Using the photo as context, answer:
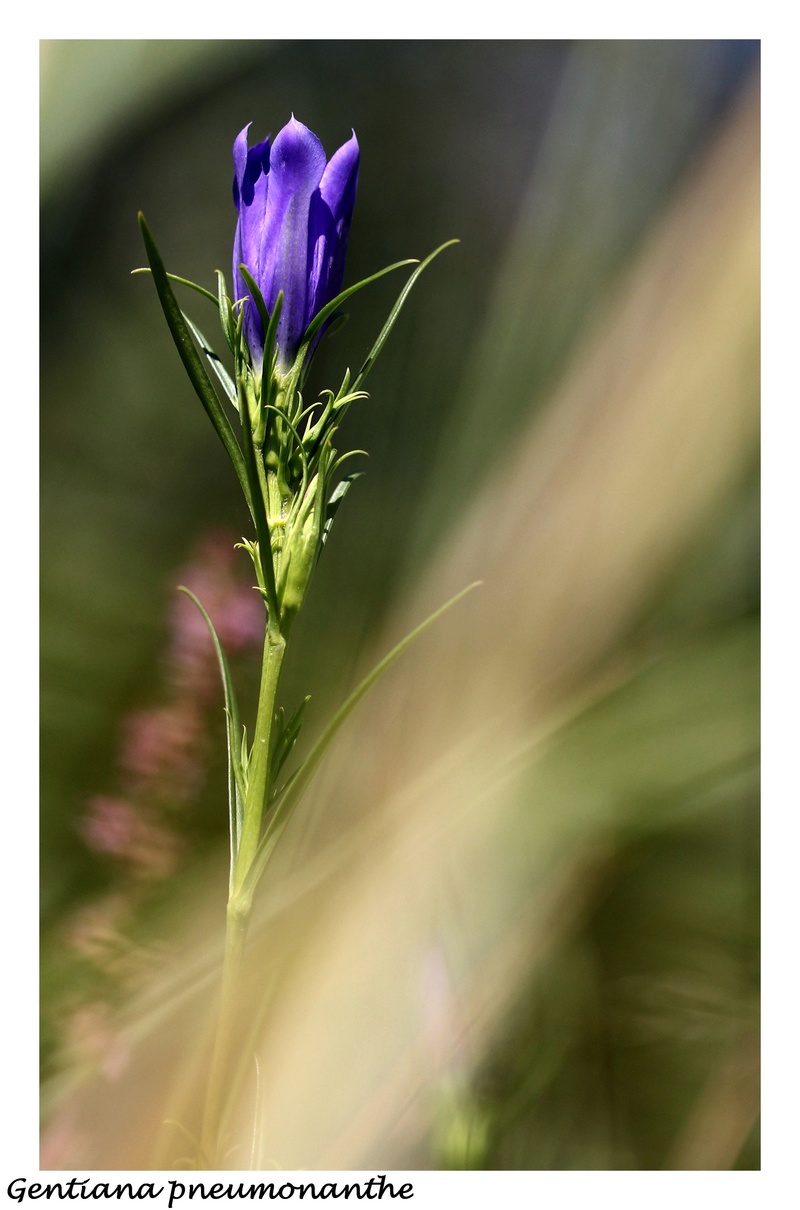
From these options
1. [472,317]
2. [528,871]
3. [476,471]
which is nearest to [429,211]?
[472,317]

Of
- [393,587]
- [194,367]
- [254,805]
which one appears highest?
[194,367]

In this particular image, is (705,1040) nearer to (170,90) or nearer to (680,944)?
(680,944)

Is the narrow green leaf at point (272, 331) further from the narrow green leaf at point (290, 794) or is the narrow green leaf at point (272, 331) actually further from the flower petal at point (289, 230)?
the narrow green leaf at point (290, 794)

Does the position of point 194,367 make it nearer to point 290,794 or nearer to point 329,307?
point 329,307

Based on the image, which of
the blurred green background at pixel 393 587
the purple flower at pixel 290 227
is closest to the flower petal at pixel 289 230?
the purple flower at pixel 290 227

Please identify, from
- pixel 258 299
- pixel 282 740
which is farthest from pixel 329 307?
pixel 282 740
